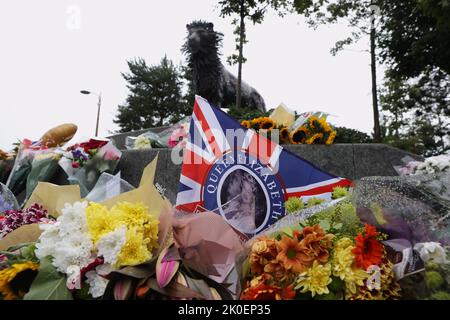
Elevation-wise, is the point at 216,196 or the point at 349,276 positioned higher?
the point at 216,196

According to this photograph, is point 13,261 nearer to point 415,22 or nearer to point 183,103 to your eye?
point 415,22

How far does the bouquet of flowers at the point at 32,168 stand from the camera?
484 centimetres

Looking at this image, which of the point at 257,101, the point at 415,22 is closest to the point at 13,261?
the point at 257,101

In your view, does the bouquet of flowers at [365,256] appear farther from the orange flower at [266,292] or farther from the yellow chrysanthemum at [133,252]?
the yellow chrysanthemum at [133,252]

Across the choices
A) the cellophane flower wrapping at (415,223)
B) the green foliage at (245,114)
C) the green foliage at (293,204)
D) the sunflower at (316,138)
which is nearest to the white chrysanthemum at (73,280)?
the cellophane flower wrapping at (415,223)

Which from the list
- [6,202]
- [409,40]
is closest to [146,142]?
[6,202]

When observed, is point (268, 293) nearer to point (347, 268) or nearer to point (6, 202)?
point (347, 268)

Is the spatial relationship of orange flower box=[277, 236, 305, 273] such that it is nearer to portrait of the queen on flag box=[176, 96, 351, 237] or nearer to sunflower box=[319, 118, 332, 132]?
portrait of the queen on flag box=[176, 96, 351, 237]

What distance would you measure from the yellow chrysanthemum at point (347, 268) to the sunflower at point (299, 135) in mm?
3851

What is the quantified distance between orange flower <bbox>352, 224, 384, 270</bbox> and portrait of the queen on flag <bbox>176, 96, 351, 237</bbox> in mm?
834

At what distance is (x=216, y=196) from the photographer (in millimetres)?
2111

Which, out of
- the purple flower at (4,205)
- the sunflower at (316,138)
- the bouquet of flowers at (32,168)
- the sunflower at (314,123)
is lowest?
the purple flower at (4,205)

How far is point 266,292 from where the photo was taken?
104 cm
